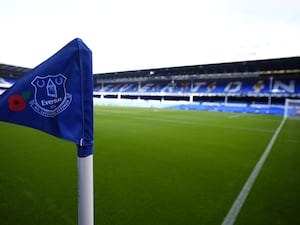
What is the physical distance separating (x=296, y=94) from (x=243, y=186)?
118ft

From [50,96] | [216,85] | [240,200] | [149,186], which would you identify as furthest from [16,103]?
[216,85]

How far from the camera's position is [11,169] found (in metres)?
3.76

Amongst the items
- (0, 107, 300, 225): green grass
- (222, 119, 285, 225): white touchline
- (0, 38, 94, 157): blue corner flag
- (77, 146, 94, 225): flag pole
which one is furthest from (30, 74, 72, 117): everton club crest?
(222, 119, 285, 225): white touchline


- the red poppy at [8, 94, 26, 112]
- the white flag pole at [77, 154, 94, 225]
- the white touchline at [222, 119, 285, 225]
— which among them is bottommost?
the white touchline at [222, 119, 285, 225]

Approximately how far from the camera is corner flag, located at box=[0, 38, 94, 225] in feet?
2.71

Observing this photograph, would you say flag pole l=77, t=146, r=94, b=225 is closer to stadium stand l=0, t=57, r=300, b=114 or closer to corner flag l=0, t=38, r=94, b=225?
corner flag l=0, t=38, r=94, b=225

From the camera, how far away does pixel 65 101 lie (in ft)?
2.74

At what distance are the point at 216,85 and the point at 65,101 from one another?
43.4 metres

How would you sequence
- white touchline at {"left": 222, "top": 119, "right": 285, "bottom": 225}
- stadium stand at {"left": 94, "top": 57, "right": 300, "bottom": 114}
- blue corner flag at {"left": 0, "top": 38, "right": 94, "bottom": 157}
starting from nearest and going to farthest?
blue corner flag at {"left": 0, "top": 38, "right": 94, "bottom": 157}
white touchline at {"left": 222, "top": 119, "right": 285, "bottom": 225}
stadium stand at {"left": 94, "top": 57, "right": 300, "bottom": 114}

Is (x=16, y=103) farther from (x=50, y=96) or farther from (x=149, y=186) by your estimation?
(x=149, y=186)

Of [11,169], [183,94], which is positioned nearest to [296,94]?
[183,94]

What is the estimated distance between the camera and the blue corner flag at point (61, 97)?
826mm

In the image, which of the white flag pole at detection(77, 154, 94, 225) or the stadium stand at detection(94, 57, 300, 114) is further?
the stadium stand at detection(94, 57, 300, 114)

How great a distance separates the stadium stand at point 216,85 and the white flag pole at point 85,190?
31450 millimetres
